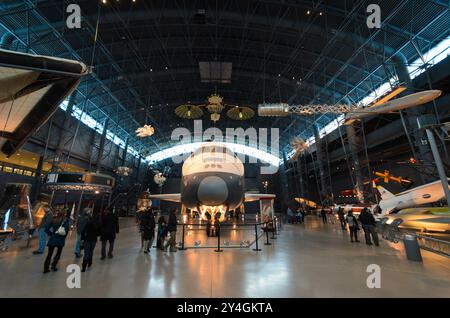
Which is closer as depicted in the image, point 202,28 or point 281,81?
point 202,28

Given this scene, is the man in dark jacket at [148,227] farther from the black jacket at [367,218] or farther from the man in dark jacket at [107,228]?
the black jacket at [367,218]

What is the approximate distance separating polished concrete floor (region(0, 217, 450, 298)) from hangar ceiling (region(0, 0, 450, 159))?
1126 cm

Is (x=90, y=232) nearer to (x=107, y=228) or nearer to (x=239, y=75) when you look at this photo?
(x=107, y=228)

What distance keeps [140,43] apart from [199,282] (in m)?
22.1

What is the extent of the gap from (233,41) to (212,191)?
18.7 metres

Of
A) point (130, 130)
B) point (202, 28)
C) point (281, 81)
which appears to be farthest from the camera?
point (130, 130)

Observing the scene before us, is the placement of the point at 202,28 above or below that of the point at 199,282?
above

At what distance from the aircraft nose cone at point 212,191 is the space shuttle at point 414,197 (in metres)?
11.5

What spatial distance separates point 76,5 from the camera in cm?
1480

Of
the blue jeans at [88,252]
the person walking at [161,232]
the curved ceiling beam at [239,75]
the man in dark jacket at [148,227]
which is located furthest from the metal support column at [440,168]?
the curved ceiling beam at [239,75]

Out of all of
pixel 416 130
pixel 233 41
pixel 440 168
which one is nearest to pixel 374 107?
pixel 440 168

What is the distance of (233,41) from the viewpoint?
819 inches

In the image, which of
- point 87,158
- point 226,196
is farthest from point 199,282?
point 87,158
